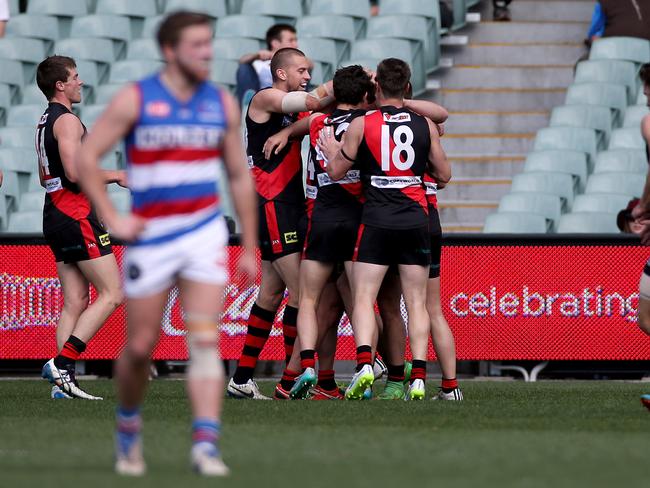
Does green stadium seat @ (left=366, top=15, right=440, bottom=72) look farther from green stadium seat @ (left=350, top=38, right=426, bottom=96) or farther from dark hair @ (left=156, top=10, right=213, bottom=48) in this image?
dark hair @ (left=156, top=10, right=213, bottom=48)

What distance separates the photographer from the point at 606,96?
1644cm

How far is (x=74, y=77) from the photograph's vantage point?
1059cm

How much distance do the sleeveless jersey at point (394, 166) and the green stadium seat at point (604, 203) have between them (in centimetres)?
524

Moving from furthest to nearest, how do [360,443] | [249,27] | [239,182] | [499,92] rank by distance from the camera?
[249,27] < [499,92] < [360,443] < [239,182]

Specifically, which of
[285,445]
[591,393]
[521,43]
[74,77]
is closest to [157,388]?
[74,77]

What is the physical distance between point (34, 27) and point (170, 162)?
13.5m

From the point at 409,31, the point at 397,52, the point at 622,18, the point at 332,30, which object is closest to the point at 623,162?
the point at 622,18

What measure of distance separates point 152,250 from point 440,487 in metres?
Result: 1.47

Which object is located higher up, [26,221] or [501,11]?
[501,11]

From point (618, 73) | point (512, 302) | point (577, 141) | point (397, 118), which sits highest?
point (397, 118)

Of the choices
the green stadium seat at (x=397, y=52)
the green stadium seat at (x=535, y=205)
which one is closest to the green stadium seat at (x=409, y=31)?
the green stadium seat at (x=397, y=52)

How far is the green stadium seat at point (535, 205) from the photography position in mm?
15141

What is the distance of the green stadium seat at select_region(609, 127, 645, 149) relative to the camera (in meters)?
15.6

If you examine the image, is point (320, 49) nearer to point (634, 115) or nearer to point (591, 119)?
point (591, 119)
